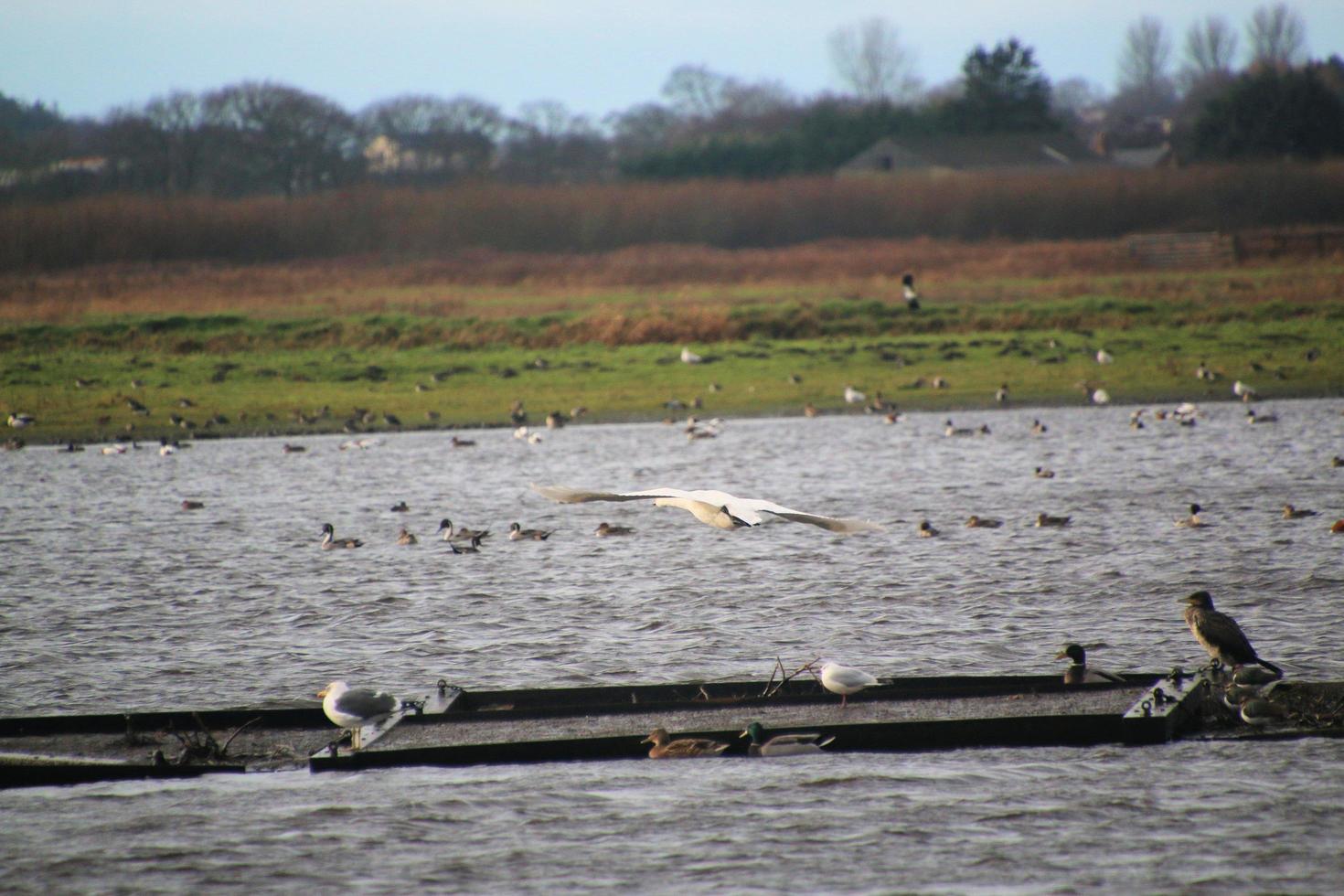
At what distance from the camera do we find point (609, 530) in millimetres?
18141

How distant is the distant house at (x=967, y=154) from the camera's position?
241 ft

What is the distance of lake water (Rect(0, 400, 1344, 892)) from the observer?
26.2 ft

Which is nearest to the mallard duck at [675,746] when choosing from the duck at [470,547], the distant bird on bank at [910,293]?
the duck at [470,547]

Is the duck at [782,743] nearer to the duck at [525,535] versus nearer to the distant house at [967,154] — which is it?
the duck at [525,535]

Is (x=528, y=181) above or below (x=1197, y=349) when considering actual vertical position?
above

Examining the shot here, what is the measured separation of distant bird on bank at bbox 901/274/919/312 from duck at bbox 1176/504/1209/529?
59.5ft

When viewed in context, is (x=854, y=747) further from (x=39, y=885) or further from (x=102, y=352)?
(x=102, y=352)

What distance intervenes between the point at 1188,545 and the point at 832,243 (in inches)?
1403

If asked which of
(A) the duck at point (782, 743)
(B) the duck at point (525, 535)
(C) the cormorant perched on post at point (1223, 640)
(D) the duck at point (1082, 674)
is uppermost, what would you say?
(C) the cormorant perched on post at point (1223, 640)

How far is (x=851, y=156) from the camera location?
75.5 metres

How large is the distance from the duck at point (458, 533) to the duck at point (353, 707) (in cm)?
724

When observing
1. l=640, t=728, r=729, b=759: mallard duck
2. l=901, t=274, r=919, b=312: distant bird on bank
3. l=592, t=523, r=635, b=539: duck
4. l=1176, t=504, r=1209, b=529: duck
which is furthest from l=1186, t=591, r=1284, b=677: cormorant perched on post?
l=901, t=274, r=919, b=312: distant bird on bank

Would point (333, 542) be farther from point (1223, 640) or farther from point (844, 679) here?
point (1223, 640)

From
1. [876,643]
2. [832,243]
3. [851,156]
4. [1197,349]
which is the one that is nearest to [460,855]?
[876,643]
